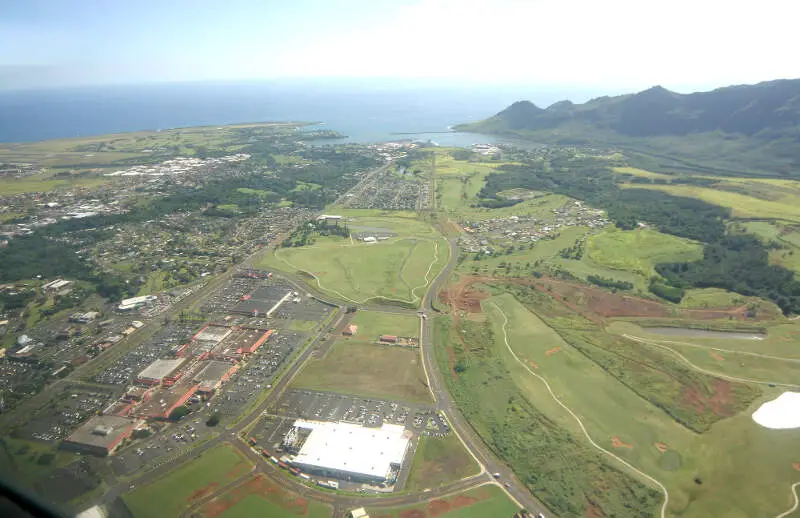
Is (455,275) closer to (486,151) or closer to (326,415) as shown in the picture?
(326,415)

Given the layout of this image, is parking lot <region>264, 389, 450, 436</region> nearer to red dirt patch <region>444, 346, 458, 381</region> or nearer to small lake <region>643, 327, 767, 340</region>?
red dirt patch <region>444, 346, 458, 381</region>

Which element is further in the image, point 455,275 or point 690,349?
point 455,275

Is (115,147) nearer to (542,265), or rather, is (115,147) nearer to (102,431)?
(102,431)

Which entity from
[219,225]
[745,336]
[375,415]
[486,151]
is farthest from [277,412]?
[486,151]

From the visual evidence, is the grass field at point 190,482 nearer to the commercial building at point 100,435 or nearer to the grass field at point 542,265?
A: the commercial building at point 100,435

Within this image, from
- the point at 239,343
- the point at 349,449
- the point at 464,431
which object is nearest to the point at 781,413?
the point at 464,431

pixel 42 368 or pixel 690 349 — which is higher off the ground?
pixel 690 349

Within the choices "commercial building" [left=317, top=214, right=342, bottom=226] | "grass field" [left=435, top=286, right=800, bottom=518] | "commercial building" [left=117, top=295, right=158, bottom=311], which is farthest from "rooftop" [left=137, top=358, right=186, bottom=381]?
"commercial building" [left=317, top=214, right=342, bottom=226]
